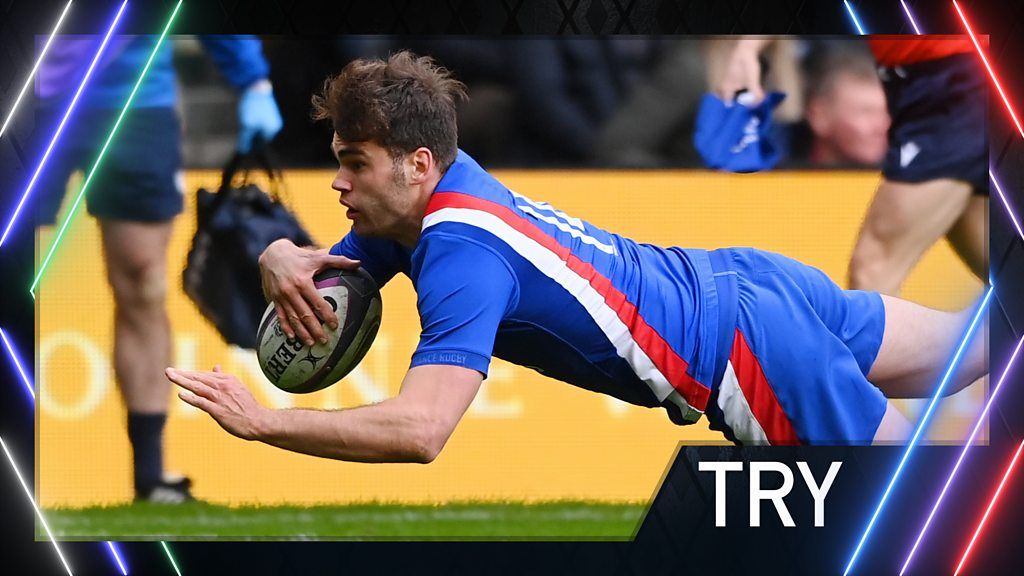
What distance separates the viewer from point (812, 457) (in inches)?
133

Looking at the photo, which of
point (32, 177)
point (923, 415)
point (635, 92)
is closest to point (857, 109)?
point (635, 92)

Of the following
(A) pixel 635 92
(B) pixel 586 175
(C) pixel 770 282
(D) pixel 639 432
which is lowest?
(D) pixel 639 432

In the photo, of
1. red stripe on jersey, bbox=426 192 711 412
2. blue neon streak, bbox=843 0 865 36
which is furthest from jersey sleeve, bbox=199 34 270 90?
blue neon streak, bbox=843 0 865 36

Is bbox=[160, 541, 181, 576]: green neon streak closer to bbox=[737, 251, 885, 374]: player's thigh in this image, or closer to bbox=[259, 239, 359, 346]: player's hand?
bbox=[259, 239, 359, 346]: player's hand

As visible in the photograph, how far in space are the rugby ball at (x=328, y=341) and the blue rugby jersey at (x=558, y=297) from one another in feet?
0.44

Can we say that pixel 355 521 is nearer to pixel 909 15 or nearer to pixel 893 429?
pixel 893 429

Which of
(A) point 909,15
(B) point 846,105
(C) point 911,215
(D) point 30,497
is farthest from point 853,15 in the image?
(D) point 30,497

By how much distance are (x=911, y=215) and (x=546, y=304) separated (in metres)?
1.26

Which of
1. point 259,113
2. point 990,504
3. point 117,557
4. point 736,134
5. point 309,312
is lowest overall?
point 117,557

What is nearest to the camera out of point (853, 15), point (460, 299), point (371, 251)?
point (460, 299)

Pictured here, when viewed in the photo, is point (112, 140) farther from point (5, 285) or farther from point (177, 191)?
point (5, 285)

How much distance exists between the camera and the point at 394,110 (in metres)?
2.79

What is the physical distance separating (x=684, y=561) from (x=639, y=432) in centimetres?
39

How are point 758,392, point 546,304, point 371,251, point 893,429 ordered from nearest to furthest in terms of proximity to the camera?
point 546,304 < point 758,392 < point 371,251 < point 893,429
